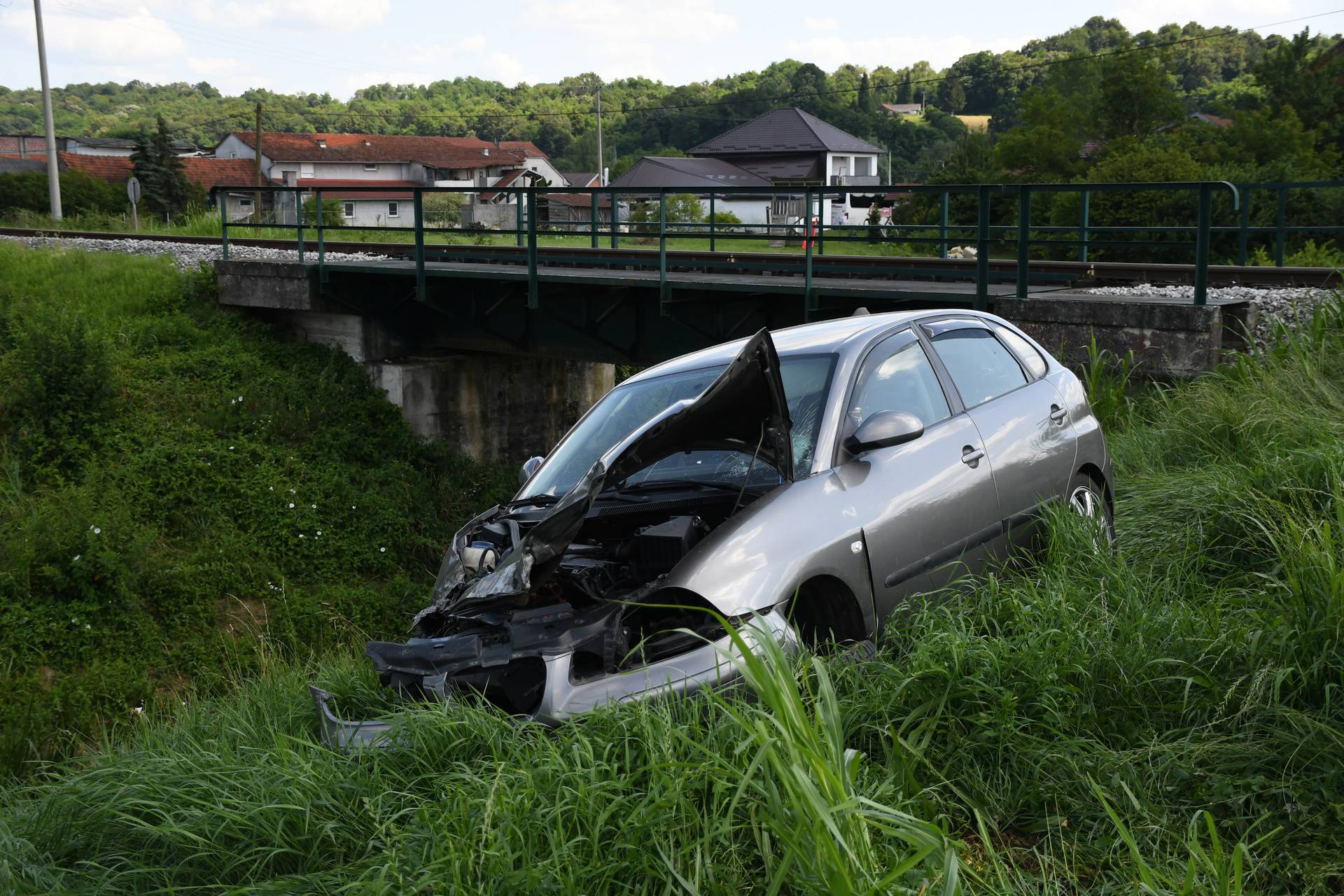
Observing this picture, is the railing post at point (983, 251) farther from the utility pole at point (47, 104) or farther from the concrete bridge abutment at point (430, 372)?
the utility pole at point (47, 104)

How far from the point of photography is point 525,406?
21.2 meters

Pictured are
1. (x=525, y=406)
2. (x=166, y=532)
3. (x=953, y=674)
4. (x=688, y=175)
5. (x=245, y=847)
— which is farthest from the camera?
(x=688, y=175)

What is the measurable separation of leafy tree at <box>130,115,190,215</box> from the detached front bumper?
61.5m

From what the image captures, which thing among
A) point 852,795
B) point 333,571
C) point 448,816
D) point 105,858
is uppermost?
point 852,795

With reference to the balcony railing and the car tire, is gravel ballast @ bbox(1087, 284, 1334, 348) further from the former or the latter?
the balcony railing

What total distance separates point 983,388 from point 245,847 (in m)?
3.95

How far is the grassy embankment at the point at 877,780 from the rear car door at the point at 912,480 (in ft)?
0.78

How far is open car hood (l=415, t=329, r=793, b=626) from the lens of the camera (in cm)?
432

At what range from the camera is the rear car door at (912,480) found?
186 inches

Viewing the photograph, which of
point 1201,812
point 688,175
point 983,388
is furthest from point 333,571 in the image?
point 688,175

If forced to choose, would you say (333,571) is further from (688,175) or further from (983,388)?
(688,175)

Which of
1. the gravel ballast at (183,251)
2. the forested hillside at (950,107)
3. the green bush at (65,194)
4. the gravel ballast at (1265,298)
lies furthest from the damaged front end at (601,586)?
the green bush at (65,194)

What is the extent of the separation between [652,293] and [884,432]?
10.9m

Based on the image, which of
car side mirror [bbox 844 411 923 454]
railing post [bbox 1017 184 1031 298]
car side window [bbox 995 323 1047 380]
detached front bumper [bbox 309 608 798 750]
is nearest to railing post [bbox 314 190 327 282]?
railing post [bbox 1017 184 1031 298]
